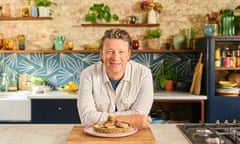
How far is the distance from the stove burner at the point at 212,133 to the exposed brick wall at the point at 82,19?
107 inches

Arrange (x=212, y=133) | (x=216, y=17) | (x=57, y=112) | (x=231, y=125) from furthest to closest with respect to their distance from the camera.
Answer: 1. (x=216, y=17)
2. (x=57, y=112)
3. (x=231, y=125)
4. (x=212, y=133)

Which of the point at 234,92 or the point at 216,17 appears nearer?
the point at 234,92

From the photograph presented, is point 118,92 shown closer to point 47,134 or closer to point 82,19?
point 47,134

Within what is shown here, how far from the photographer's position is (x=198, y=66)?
416 cm

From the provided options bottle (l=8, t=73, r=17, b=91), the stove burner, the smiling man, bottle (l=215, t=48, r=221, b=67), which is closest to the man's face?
the smiling man

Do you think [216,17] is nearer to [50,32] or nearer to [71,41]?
[71,41]

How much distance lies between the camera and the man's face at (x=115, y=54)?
2111 mm

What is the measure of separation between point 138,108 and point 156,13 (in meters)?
2.64

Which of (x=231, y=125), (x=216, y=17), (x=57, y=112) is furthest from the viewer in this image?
(x=216, y=17)

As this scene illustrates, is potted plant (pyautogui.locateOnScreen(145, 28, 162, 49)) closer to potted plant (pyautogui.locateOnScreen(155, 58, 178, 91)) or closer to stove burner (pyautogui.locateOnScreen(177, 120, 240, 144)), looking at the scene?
potted plant (pyautogui.locateOnScreen(155, 58, 178, 91))

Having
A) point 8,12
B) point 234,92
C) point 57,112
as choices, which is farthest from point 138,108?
point 8,12

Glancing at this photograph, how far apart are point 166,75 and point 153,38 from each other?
0.54m

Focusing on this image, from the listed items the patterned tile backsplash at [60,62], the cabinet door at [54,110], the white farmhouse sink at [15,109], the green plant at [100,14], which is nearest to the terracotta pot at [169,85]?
the patterned tile backsplash at [60,62]

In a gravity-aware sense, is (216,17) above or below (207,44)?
above
